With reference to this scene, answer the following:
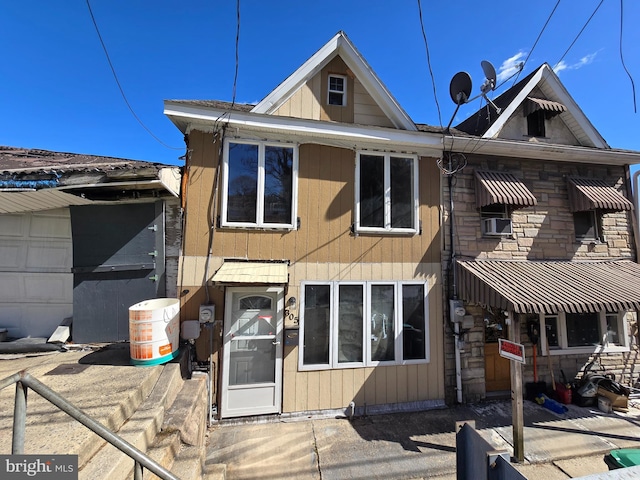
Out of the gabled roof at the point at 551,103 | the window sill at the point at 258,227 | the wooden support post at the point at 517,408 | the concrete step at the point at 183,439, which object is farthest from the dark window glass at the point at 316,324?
the gabled roof at the point at 551,103

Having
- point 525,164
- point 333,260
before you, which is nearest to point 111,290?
point 333,260

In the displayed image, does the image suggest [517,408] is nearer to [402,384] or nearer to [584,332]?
[402,384]

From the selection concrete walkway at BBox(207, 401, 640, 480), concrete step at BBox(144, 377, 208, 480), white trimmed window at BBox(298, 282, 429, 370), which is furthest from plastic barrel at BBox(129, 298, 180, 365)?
white trimmed window at BBox(298, 282, 429, 370)

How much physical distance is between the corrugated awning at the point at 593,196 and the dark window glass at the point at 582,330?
2.74 m

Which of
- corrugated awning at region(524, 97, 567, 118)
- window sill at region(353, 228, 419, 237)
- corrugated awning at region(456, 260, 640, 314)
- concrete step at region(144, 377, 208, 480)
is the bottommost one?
concrete step at region(144, 377, 208, 480)

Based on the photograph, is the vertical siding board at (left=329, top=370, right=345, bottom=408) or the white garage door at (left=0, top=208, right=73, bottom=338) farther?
the vertical siding board at (left=329, top=370, right=345, bottom=408)

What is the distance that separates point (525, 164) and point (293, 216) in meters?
6.15

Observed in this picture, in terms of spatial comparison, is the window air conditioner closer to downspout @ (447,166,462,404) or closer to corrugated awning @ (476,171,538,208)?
corrugated awning @ (476,171,538,208)

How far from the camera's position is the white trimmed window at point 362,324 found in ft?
19.4

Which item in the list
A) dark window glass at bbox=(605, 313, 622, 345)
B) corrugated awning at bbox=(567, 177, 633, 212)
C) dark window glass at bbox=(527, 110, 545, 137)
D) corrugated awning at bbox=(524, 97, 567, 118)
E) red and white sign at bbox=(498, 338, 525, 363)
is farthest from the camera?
dark window glass at bbox=(527, 110, 545, 137)

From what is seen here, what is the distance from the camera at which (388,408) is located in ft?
19.6

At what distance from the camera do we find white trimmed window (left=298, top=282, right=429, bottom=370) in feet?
19.4

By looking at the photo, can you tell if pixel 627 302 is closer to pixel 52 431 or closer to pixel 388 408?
pixel 388 408

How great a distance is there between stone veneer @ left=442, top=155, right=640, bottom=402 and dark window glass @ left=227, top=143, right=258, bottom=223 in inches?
177
